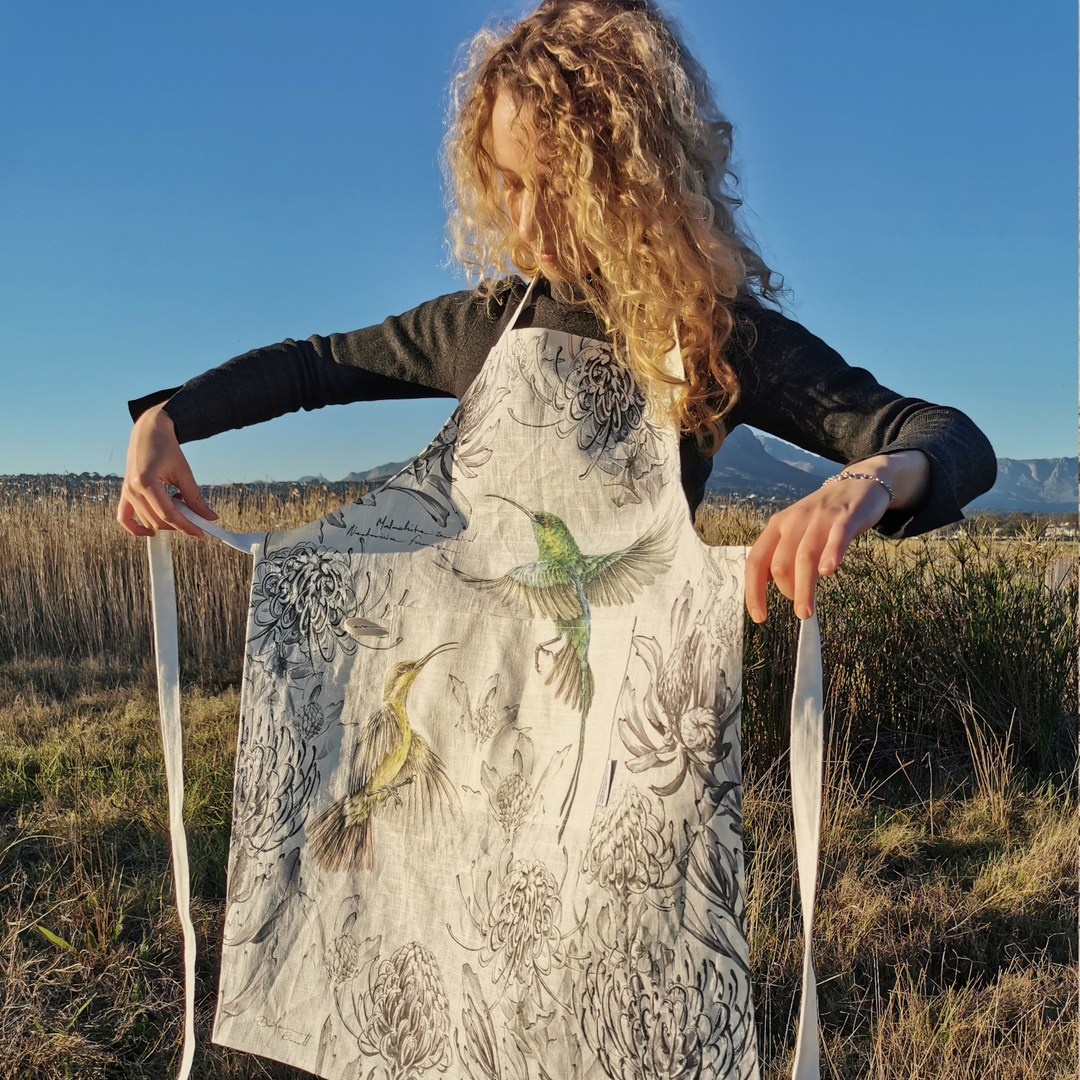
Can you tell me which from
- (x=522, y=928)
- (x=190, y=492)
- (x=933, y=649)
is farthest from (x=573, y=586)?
(x=933, y=649)

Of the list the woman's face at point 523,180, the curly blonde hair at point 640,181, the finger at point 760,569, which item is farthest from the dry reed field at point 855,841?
the woman's face at point 523,180

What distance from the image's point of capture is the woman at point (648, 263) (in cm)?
114

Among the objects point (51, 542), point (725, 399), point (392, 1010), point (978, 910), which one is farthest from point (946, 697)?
point (51, 542)

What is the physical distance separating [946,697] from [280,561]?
2.89 m

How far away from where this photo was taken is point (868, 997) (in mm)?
1822

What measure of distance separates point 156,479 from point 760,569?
101 centimetres

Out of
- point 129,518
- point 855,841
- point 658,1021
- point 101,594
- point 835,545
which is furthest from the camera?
point 101,594

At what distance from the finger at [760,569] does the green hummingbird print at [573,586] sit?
166 millimetres

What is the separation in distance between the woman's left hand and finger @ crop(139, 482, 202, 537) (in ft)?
3.06

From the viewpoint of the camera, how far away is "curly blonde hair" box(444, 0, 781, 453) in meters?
1.18

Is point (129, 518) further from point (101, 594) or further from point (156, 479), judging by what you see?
point (101, 594)

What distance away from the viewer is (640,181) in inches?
46.8

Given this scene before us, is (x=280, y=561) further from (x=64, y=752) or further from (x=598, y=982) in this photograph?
(x=64, y=752)

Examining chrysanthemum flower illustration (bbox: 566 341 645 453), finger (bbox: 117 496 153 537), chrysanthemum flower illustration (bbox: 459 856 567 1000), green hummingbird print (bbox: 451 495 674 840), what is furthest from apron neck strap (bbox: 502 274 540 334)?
chrysanthemum flower illustration (bbox: 459 856 567 1000)
